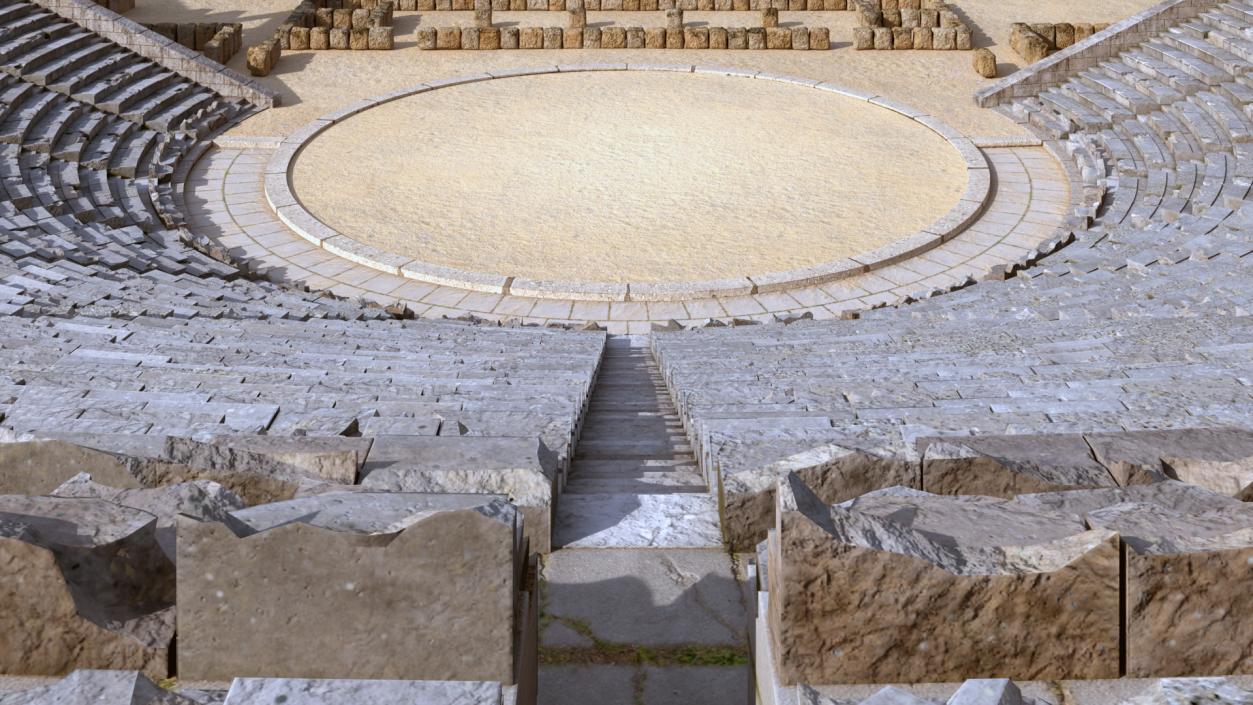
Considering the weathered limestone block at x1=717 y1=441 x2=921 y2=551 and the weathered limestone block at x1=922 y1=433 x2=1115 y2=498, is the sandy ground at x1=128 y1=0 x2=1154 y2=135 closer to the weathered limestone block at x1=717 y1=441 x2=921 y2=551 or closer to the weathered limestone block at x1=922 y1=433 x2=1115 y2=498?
the weathered limestone block at x1=717 y1=441 x2=921 y2=551

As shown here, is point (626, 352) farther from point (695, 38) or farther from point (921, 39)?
point (921, 39)

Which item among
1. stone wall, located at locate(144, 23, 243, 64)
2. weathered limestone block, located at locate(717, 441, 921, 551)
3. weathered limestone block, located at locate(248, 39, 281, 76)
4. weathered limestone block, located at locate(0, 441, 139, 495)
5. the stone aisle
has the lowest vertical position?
the stone aisle

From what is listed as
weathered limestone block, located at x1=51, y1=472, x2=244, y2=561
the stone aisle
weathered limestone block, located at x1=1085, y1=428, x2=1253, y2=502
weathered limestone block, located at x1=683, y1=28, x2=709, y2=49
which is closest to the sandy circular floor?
weathered limestone block, located at x1=683, y1=28, x2=709, y2=49

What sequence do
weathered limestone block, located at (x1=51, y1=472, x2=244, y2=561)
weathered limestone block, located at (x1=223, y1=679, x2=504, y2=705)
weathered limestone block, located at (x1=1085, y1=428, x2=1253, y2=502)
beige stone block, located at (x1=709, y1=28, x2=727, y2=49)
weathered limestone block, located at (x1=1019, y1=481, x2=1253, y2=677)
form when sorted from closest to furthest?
1. weathered limestone block, located at (x1=223, y1=679, x2=504, y2=705)
2. weathered limestone block, located at (x1=1019, y1=481, x2=1253, y2=677)
3. weathered limestone block, located at (x1=51, y1=472, x2=244, y2=561)
4. weathered limestone block, located at (x1=1085, y1=428, x2=1253, y2=502)
5. beige stone block, located at (x1=709, y1=28, x2=727, y2=49)

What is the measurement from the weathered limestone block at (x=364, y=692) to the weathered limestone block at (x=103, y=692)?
166mm

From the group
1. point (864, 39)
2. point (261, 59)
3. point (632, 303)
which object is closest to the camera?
point (632, 303)

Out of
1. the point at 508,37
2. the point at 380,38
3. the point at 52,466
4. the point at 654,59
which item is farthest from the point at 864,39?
the point at 52,466

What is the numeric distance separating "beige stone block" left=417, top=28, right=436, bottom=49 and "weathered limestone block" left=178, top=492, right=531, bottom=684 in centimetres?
2156

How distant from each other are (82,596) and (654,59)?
2107 cm

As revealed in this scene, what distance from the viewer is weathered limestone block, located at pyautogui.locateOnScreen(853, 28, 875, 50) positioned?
24.3m

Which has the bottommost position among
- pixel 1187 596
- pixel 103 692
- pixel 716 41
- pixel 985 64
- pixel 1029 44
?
pixel 103 692

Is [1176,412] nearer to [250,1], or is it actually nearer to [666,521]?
[666,521]

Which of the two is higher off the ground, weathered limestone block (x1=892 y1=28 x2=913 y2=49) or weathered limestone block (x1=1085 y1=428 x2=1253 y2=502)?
weathered limestone block (x1=892 y1=28 x2=913 y2=49)

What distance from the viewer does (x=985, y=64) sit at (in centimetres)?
2272
